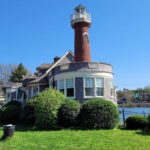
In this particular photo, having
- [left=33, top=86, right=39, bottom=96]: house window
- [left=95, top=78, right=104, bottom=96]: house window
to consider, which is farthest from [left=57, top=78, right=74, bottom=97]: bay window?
[left=33, top=86, right=39, bottom=96]: house window

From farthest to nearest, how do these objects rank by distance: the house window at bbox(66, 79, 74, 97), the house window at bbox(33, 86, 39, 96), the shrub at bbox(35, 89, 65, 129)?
the house window at bbox(33, 86, 39, 96)
the house window at bbox(66, 79, 74, 97)
the shrub at bbox(35, 89, 65, 129)

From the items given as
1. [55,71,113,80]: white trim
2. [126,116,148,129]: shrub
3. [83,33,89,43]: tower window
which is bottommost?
[126,116,148,129]: shrub

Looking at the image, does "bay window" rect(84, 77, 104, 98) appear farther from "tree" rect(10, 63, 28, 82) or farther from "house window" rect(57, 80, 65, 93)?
"tree" rect(10, 63, 28, 82)

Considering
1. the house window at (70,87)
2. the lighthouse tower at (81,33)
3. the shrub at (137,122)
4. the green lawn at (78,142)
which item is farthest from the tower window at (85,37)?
the green lawn at (78,142)

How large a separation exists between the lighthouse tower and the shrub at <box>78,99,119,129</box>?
1142 centimetres

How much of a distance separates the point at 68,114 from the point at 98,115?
2.04 metres

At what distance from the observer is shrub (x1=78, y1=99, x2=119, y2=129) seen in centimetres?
1986

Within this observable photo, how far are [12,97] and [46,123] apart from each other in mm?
28584

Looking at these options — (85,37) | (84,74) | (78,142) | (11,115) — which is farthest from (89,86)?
(78,142)

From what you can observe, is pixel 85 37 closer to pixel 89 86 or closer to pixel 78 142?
pixel 89 86

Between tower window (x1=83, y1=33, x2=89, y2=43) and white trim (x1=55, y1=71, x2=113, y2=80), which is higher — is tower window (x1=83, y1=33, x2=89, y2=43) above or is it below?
above

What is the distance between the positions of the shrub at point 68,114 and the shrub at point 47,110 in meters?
0.43

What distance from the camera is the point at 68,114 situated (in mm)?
20141

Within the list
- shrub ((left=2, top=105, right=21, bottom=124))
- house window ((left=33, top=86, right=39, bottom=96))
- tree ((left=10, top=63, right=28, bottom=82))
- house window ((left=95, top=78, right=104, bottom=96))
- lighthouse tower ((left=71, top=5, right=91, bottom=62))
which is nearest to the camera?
shrub ((left=2, top=105, right=21, bottom=124))
